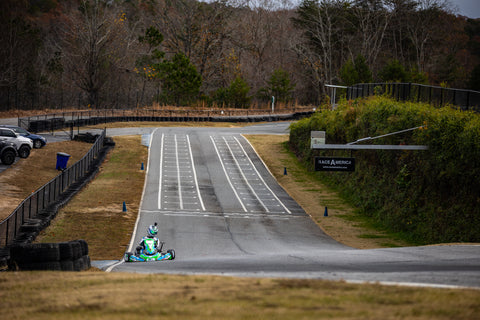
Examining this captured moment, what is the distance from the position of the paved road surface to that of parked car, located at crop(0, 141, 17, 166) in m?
9.50

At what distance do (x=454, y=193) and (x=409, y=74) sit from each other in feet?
171

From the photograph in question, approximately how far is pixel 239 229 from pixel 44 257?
16.6 metres

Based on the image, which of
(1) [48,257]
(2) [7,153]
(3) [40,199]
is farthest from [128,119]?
(1) [48,257]

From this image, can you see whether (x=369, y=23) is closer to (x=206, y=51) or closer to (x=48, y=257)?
(x=206, y=51)

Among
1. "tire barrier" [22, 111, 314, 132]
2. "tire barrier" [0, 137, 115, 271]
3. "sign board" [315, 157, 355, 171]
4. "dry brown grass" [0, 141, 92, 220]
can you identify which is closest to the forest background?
"tire barrier" [22, 111, 314, 132]

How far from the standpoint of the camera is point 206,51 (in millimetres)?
102250

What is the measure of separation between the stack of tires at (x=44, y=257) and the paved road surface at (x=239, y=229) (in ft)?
7.12

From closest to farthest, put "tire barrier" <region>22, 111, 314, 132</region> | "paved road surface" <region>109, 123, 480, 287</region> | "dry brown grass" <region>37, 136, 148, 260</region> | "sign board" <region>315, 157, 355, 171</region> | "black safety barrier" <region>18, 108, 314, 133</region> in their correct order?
"paved road surface" <region>109, 123, 480, 287</region>, "dry brown grass" <region>37, 136, 148, 260</region>, "sign board" <region>315, 157, 355, 171</region>, "tire barrier" <region>22, 111, 314, 132</region>, "black safety barrier" <region>18, 108, 314, 133</region>

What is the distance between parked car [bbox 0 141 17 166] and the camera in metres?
38.4

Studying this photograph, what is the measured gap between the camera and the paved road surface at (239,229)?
48.1 feet

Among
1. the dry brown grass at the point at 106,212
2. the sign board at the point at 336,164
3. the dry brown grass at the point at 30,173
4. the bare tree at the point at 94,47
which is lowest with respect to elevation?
the dry brown grass at the point at 106,212

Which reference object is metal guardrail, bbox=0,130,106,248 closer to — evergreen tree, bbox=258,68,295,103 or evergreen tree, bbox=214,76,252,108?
evergreen tree, bbox=214,76,252,108

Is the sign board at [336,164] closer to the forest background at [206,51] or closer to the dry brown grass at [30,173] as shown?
the dry brown grass at [30,173]

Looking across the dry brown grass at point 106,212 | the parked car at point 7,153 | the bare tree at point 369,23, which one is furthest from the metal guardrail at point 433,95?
the bare tree at point 369,23
